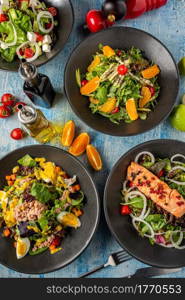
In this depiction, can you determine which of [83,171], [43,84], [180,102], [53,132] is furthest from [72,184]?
[180,102]

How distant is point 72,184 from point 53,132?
60 cm

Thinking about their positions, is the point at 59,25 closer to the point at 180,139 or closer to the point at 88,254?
the point at 180,139

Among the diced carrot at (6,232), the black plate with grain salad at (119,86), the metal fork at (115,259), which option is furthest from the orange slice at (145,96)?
the diced carrot at (6,232)

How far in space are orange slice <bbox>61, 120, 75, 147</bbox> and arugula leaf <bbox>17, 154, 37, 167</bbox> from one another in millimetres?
364

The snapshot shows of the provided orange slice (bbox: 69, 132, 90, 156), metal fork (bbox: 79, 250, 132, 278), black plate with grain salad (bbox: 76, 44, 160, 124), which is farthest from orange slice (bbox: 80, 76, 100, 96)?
metal fork (bbox: 79, 250, 132, 278)

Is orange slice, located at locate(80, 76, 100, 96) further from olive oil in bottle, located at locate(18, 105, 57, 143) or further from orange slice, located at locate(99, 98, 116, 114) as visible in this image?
olive oil in bottle, located at locate(18, 105, 57, 143)

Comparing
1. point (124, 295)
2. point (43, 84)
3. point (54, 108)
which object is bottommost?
point (124, 295)

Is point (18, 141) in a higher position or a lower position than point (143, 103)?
lower

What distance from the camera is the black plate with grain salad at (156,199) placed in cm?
384

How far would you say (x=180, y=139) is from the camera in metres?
4.26

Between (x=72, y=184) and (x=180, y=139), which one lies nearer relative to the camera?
(x=72, y=184)

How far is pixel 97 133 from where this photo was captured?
14.0ft

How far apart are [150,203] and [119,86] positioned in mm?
1132

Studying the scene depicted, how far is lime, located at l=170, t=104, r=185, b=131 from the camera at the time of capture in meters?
4.05
